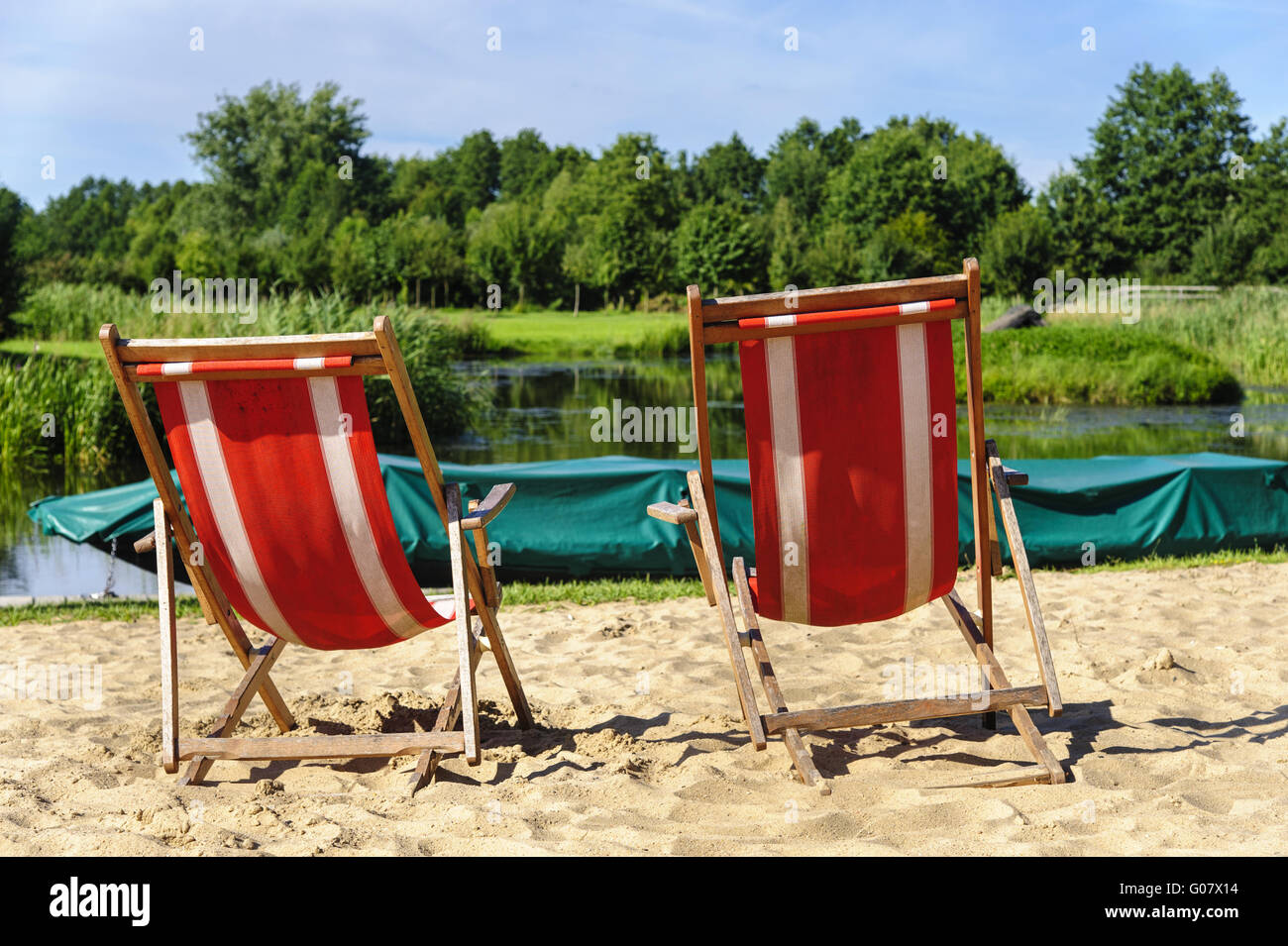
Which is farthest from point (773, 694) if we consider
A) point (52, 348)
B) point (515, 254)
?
point (515, 254)

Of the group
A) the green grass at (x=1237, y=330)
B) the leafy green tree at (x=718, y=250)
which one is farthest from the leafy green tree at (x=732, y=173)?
the green grass at (x=1237, y=330)

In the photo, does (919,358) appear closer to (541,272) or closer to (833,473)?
(833,473)

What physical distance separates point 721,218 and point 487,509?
40.3 meters

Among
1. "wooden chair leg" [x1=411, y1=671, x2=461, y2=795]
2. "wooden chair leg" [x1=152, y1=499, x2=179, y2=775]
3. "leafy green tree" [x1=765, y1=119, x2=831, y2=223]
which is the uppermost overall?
"leafy green tree" [x1=765, y1=119, x2=831, y2=223]

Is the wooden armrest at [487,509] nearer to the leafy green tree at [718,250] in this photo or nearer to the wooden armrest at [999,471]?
the wooden armrest at [999,471]

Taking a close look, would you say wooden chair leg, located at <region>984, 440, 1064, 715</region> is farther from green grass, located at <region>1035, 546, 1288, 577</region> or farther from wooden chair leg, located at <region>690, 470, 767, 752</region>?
green grass, located at <region>1035, 546, 1288, 577</region>

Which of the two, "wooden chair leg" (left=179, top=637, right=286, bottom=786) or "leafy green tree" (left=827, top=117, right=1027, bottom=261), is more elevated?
"leafy green tree" (left=827, top=117, right=1027, bottom=261)

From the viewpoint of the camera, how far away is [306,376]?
9.30 ft

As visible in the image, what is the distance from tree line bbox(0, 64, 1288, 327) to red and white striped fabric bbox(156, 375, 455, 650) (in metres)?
25.4

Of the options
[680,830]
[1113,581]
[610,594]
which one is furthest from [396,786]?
[1113,581]

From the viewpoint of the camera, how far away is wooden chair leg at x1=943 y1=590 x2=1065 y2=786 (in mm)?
2857

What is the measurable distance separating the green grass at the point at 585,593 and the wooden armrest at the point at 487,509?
7.25 feet

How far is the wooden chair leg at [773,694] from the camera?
281 centimetres

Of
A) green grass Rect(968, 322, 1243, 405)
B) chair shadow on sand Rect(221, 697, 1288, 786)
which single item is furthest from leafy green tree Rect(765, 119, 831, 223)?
chair shadow on sand Rect(221, 697, 1288, 786)
